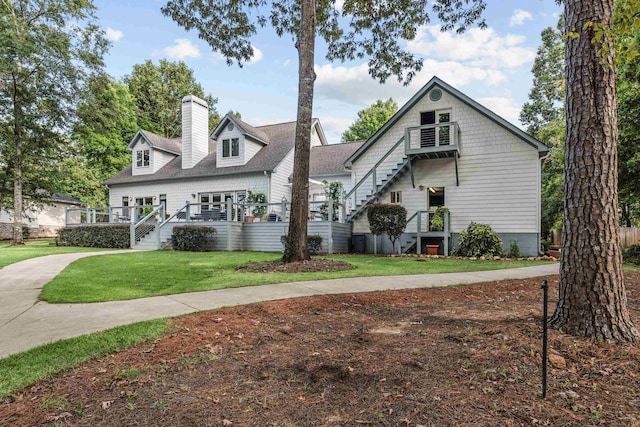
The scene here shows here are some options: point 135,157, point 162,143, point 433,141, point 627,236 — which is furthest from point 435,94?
point 135,157

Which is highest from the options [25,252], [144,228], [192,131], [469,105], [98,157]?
[192,131]

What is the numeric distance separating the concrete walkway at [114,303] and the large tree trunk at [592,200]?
10.2 feet

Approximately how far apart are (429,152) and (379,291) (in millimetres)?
9881

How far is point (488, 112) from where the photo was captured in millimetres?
13930

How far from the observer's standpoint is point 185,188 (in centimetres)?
2106

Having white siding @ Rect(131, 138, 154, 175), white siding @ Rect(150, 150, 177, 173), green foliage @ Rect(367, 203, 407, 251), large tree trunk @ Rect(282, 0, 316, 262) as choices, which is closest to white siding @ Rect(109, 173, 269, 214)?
white siding @ Rect(131, 138, 154, 175)

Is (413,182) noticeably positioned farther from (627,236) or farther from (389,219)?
(627,236)

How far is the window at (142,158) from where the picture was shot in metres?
22.9

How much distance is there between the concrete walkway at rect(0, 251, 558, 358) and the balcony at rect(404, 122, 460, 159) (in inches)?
289

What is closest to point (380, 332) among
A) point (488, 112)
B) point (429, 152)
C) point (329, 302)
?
point (329, 302)

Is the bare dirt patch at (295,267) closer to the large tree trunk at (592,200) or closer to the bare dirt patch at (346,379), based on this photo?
the bare dirt patch at (346,379)

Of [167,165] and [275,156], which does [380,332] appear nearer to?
[275,156]

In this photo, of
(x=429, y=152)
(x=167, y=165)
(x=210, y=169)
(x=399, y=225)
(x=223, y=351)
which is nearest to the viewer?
(x=223, y=351)

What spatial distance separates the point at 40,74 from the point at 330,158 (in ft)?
53.7
